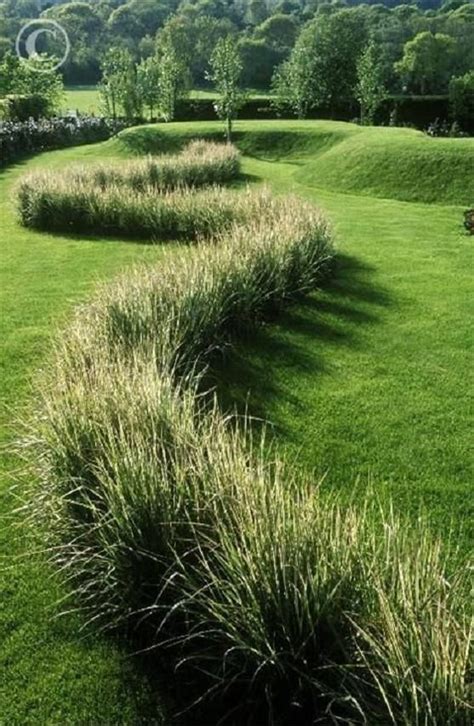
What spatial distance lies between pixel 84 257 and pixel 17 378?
6.12m

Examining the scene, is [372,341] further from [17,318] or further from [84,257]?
[84,257]

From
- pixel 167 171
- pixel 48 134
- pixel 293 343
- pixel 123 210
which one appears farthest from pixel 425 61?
pixel 293 343

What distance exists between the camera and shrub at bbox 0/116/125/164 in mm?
31047

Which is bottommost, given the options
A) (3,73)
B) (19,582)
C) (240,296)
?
(19,582)

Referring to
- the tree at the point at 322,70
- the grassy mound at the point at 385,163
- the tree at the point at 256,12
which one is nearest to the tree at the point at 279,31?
the tree at the point at 256,12

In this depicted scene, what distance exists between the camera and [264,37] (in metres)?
87.8

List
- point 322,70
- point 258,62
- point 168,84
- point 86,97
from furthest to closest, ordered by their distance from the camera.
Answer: point 258,62 < point 86,97 < point 322,70 < point 168,84

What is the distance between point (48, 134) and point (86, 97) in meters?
35.4

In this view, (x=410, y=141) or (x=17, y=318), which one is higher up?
(x=410, y=141)

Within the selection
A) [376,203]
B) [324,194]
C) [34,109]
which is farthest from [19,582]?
[34,109]

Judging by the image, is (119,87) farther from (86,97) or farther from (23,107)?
(86,97)

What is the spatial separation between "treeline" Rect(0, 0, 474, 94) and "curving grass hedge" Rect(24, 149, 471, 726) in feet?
142

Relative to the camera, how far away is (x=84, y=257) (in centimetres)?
1326

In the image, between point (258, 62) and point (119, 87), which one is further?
point (258, 62)
